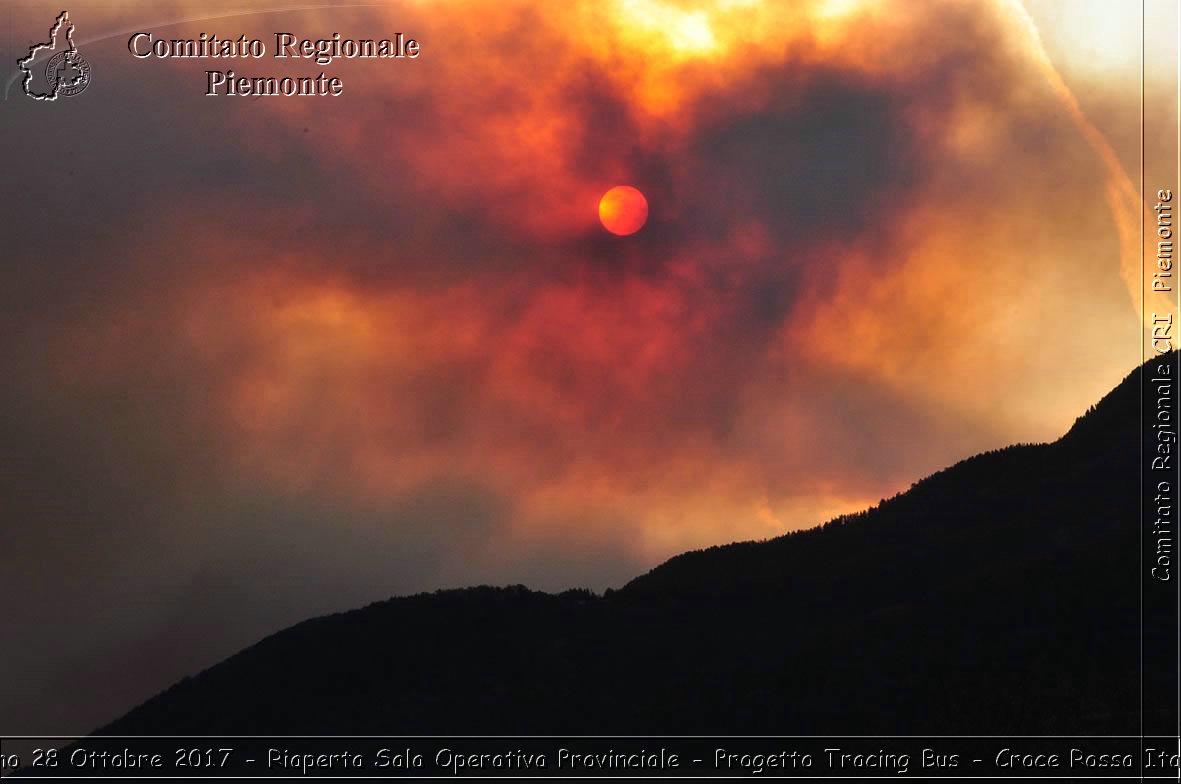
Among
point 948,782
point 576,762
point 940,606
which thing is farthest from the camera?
point 940,606

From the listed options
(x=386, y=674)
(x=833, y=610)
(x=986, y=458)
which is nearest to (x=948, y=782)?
(x=833, y=610)

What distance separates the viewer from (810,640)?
77.8m

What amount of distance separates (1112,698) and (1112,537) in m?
21.3

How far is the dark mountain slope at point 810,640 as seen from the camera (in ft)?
214

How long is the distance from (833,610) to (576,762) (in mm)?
26902

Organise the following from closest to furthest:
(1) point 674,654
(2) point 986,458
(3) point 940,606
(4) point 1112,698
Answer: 1. (4) point 1112,698
2. (3) point 940,606
3. (1) point 674,654
4. (2) point 986,458

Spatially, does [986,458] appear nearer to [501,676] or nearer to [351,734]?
[501,676]

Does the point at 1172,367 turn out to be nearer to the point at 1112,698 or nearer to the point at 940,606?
the point at 940,606

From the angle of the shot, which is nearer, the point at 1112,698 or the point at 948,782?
the point at 948,782

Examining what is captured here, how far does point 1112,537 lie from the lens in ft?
255

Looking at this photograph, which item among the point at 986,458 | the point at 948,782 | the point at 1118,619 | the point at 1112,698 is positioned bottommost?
the point at 948,782

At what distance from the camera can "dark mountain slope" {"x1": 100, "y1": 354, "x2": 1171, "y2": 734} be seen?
6512 centimetres

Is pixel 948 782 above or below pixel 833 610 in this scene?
below

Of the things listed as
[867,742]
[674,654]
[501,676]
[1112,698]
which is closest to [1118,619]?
[1112,698]
